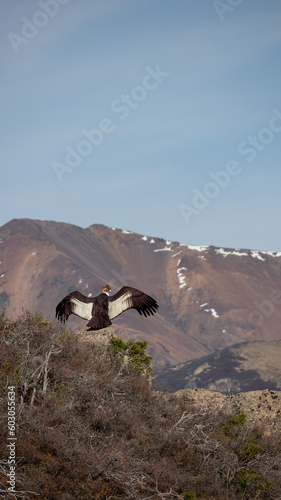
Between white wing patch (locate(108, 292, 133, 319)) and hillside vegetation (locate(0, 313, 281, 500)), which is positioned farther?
white wing patch (locate(108, 292, 133, 319))

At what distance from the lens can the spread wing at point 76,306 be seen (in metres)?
14.5

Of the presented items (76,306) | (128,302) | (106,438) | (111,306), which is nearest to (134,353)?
(106,438)

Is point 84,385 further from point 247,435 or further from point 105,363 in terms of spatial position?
point 247,435

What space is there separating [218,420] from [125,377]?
152 inches

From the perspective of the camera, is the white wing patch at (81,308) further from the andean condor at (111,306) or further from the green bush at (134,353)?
the green bush at (134,353)

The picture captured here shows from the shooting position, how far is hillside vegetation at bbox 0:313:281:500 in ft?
44.6

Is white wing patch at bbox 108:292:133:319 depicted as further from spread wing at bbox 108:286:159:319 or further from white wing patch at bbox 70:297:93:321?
white wing patch at bbox 70:297:93:321

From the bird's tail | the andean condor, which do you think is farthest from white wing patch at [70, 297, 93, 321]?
the bird's tail

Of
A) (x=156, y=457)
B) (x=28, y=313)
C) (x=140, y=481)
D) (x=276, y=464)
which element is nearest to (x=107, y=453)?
(x=140, y=481)

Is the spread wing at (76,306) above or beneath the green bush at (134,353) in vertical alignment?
above

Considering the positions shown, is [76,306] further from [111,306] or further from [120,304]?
[120,304]

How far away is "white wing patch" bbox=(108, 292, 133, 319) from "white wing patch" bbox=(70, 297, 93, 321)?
0.54 m

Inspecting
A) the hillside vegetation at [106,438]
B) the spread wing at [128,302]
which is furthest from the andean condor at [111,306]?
the hillside vegetation at [106,438]

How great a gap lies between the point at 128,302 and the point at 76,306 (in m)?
1.58
